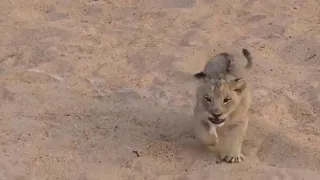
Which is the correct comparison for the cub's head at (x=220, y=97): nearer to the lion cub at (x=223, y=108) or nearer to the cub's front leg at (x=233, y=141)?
the lion cub at (x=223, y=108)

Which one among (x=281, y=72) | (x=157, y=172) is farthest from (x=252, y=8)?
(x=157, y=172)

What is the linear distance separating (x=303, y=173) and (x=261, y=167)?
1.05 ft

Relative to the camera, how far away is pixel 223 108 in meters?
5.27

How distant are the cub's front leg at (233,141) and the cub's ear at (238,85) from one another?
280 mm

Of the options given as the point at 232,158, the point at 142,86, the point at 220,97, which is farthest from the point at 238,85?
the point at 142,86

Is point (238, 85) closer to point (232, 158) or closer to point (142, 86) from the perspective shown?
point (232, 158)

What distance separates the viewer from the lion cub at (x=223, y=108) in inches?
207

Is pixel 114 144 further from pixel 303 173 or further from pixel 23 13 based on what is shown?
pixel 23 13

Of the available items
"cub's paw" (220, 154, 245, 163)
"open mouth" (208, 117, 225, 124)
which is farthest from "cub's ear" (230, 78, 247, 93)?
"cub's paw" (220, 154, 245, 163)

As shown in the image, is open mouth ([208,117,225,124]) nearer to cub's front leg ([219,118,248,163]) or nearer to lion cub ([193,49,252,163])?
lion cub ([193,49,252,163])

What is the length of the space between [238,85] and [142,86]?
62.2 inches

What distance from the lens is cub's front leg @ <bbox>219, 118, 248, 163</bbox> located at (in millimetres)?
5492

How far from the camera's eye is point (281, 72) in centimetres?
698

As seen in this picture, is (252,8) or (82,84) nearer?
(82,84)
